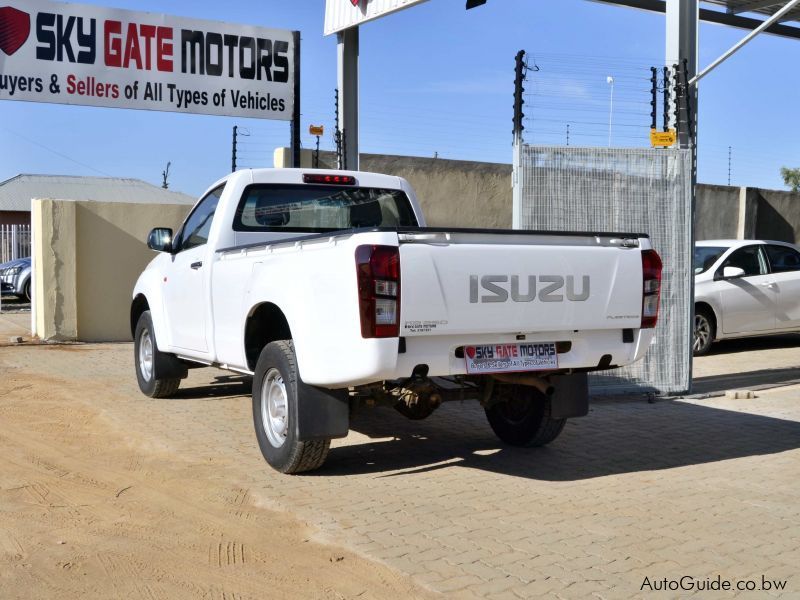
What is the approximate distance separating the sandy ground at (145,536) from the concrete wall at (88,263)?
22.6ft

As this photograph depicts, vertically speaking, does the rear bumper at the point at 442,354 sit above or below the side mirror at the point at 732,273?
below

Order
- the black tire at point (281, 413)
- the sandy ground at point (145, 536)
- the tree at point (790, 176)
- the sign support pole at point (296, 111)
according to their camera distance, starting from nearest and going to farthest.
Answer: the sandy ground at point (145, 536) → the black tire at point (281, 413) → the sign support pole at point (296, 111) → the tree at point (790, 176)

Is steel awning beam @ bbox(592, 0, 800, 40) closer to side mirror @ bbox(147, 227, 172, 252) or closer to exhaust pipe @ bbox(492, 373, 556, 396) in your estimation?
side mirror @ bbox(147, 227, 172, 252)

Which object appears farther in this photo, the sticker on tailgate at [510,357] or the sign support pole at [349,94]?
the sign support pole at [349,94]

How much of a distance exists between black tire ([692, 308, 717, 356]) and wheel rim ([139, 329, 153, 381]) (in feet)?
24.6

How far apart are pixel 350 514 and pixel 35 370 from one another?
277 inches

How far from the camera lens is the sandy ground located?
14.1 feet

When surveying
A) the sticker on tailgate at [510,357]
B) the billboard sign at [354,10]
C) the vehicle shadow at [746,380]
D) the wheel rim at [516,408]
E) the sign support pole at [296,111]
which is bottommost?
the vehicle shadow at [746,380]

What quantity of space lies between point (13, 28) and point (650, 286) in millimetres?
10305

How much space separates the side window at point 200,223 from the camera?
26.8ft

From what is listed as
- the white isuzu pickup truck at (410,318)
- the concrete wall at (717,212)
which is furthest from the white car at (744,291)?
the white isuzu pickup truck at (410,318)

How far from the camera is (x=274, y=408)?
653 cm

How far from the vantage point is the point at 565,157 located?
941cm

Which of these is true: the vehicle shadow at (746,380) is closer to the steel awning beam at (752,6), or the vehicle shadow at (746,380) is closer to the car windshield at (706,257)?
the car windshield at (706,257)
